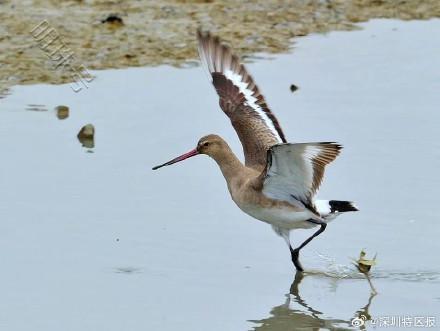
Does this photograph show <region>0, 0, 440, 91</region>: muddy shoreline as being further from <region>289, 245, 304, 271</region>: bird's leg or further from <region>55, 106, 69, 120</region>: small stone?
<region>289, 245, 304, 271</region>: bird's leg

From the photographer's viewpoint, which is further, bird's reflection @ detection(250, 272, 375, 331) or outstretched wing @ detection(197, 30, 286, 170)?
outstretched wing @ detection(197, 30, 286, 170)

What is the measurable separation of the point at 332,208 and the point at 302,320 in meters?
1.21

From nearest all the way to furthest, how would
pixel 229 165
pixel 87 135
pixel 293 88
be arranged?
pixel 229 165 < pixel 87 135 < pixel 293 88

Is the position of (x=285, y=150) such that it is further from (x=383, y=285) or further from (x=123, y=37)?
(x=123, y=37)

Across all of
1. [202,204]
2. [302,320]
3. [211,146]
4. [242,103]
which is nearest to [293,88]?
[242,103]

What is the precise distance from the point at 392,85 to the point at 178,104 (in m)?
2.07

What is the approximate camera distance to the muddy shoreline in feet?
41.4

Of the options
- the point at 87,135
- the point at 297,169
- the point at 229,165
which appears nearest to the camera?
the point at 297,169

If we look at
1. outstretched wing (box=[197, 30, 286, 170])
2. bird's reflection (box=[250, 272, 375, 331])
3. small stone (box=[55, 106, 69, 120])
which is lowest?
bird's reflection (box=[250, 272, 375, 331])

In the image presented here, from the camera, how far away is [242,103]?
33.9ft

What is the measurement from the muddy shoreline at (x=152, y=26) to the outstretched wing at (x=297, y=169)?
12.9 ft

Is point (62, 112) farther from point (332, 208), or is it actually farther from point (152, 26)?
point (332, 208)

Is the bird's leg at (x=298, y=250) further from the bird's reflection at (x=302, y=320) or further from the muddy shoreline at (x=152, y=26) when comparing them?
the muddy shoreline at (x=152, y=26)

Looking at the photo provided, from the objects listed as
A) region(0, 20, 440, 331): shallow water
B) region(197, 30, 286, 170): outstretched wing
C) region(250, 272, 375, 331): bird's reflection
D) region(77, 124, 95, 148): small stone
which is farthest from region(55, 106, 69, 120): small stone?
region(250, 272, 375, 331): bird's reflection
